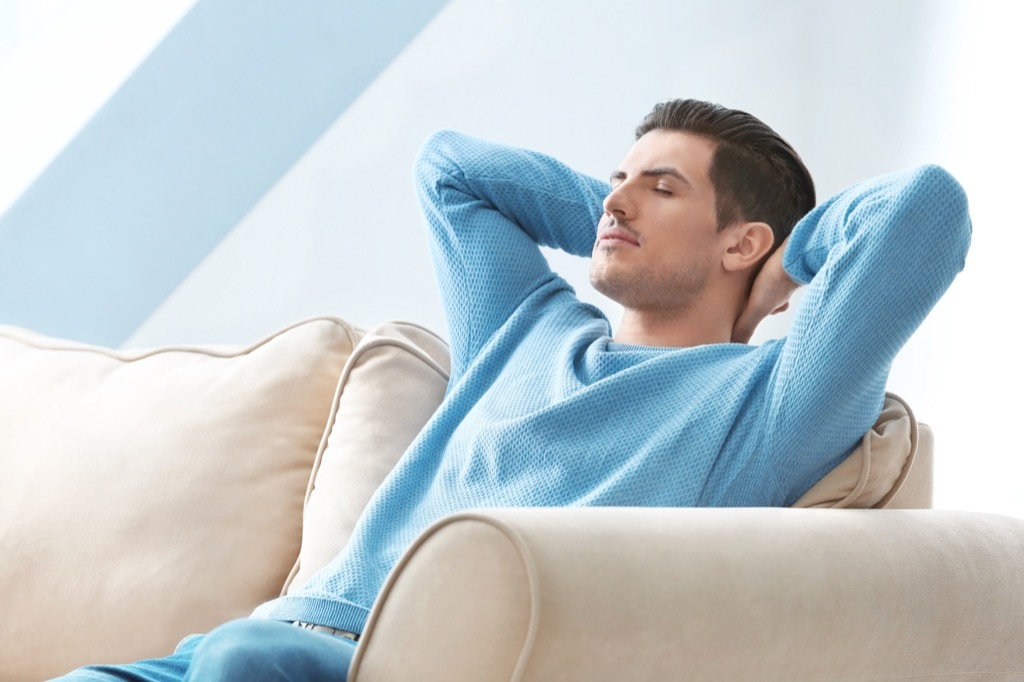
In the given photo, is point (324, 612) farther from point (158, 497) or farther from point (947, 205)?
point (947, 205)

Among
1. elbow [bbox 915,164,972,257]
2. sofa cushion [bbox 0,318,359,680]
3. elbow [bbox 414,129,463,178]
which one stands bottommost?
sofa cushion [bbox 0,318,359,680]

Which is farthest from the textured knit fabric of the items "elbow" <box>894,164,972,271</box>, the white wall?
the white wall

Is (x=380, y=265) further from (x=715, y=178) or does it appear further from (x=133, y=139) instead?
(x=715, y=178)

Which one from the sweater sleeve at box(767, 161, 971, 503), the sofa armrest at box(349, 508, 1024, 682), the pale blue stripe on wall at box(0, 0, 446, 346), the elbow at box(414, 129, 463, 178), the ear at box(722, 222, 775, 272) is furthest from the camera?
the pale blue stripe on wall at box(0, 0, 446, 346)

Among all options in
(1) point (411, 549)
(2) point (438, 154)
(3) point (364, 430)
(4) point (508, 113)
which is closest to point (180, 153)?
(4) point (508, 113)

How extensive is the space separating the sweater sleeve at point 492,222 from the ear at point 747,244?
0.68ft

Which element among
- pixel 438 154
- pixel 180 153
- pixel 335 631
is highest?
pixel 438 154

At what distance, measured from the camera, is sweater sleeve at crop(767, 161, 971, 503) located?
1.10m

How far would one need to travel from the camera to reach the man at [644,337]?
1.10 m

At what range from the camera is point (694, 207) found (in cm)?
143

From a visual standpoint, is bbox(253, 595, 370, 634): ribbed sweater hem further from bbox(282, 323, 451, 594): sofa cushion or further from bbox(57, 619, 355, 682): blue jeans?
bbox(57, 619, 355, 682): blue jeans

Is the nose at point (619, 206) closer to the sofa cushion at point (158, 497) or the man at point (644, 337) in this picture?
the man at point (644, 337)

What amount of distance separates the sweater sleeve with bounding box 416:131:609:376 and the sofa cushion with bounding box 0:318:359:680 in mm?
161

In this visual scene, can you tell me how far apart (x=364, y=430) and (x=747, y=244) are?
21.0 inches
